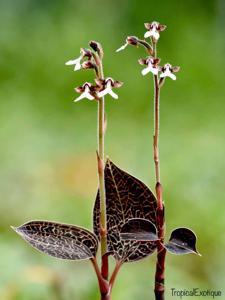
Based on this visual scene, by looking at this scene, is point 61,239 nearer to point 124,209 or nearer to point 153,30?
point 124,209

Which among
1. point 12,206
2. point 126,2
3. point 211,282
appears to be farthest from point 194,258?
point 126,2

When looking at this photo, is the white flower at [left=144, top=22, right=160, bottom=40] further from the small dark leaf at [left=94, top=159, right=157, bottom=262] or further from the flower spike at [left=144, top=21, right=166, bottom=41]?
the small dark leaf at [left=94, top=159, right=157, bottom=262]

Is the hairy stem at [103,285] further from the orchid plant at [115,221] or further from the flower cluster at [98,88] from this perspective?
the flower cluster at [98,88]

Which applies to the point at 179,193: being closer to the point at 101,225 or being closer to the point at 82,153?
the point at 82,153

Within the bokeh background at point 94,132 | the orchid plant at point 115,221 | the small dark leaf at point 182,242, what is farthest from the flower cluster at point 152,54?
the bokeh background at point 94,132

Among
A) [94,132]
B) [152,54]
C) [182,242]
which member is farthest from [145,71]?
[94,132]

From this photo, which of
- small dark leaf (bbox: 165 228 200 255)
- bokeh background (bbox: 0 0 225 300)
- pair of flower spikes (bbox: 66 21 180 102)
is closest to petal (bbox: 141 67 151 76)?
pair of flower spikes (bbox: 66 21 180 102)
